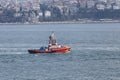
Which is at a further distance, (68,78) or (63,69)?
(63,69)

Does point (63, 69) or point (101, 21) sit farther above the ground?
point (63, 69)

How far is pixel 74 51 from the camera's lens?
233ft

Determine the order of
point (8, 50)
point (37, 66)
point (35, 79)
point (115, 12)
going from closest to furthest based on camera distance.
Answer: point (35, 79) → point (37, 66) → point (8, 50) → point (115, 12)

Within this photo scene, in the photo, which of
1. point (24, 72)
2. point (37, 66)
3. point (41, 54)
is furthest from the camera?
point (41, 54)

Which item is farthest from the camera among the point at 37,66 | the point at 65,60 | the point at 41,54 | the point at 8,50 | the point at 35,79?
the point at 8,50

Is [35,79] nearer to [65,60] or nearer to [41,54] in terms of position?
[65,60]

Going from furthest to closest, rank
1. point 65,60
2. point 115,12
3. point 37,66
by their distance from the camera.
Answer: point 115,12
point 65,60
point 37,66

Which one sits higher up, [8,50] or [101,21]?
[8,50]

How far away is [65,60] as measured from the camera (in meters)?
60.5

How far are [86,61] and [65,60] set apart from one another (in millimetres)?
1852

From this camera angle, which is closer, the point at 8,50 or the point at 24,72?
the point at 24,72

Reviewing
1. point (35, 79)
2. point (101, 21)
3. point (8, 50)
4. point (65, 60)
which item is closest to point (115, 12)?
point (101, 21)

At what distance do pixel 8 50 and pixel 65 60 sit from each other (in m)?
13.8

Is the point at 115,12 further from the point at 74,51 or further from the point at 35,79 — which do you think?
the point at 35,79
